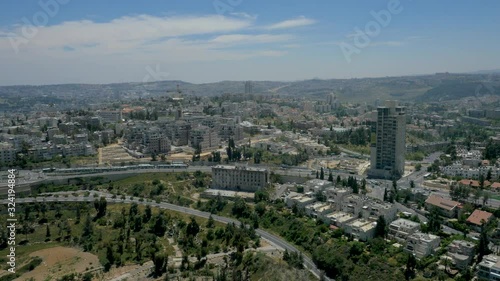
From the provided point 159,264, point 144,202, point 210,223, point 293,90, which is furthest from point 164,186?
point 293,90

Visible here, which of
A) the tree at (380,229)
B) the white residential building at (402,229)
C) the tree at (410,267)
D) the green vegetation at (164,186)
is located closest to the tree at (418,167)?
the white residential building at (402,229)

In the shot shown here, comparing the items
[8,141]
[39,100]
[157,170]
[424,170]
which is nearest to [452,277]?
[424,170]

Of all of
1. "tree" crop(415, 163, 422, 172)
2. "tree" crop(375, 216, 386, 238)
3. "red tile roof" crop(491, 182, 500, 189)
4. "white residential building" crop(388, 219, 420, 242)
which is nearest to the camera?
"white residential building" crop(388, 219, 420, 242)

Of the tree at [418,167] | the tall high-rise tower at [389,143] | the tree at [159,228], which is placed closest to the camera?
the tree at [159,228]

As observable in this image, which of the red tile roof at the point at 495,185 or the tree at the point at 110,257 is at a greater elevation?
the red tile roof at the point at 495,185

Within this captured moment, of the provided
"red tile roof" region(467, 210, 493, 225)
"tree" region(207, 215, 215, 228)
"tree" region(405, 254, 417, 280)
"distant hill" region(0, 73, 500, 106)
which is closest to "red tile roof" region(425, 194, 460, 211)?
"red tile roof" region(467, 210, 493, 225)

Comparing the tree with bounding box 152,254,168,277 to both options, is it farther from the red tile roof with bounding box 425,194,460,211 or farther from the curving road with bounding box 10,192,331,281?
the red tile roof with bounding box 425,194,460,211

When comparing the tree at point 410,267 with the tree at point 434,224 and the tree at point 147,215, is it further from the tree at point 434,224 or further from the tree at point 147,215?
the tree at point 147,215

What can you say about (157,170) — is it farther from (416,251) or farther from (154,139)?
(416,251)
